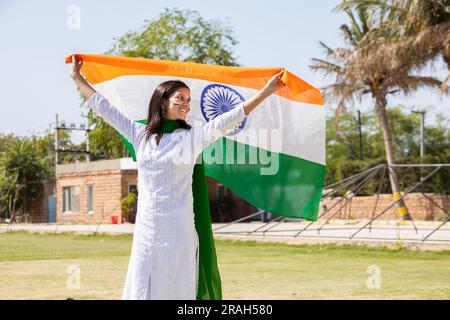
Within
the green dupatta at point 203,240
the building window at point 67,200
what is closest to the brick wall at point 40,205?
the building window at point 67,200

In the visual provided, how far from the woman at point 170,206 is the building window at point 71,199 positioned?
1388 inches

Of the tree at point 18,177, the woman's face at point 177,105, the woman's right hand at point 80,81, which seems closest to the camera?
the woman's face at point 177,105

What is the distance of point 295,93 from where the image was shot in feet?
23.0

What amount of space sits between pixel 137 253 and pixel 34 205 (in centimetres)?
4239

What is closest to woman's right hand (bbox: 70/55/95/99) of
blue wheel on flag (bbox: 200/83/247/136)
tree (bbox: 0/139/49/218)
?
blue wheel on flag (bbox: 200/83/247/136)

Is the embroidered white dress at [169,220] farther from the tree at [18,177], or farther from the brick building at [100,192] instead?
the tree at [18,177]

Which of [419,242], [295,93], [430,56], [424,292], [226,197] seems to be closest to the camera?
[295,93]

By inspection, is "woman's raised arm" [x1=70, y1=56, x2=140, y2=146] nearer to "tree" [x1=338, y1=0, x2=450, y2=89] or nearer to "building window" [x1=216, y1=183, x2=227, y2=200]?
"tree" [x1=338, y1=0, x2=450, y2=89]

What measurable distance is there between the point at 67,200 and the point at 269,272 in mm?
29390

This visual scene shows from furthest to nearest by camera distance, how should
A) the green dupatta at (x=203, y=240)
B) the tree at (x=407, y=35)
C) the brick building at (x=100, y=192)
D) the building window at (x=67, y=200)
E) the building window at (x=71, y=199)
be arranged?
the building window at (x=67, y=200)
the building window at (x=71, y=199)
the brick building at (x=100, y=192)
the tree at (x=407, y=35)
the green dupatta at (x=203, y=240)

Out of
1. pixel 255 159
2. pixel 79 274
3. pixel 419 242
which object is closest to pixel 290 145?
pixel 255 159

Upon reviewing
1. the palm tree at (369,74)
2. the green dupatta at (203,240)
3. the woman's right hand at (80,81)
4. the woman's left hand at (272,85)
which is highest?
the palm tree at (369,74)

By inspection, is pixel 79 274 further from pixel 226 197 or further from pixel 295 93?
pixel 226 197

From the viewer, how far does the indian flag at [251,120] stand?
6480mm
